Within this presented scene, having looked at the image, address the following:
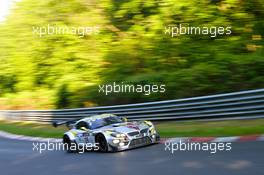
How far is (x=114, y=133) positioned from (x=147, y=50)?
38.0 feet

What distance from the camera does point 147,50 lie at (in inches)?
950
